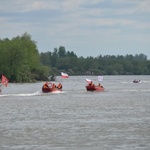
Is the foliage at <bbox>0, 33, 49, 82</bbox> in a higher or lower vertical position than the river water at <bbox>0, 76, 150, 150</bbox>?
higher

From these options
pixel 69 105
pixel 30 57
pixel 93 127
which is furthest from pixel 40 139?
pixel 30 57

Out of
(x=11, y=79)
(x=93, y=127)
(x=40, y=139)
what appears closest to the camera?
(x=40, y=139)

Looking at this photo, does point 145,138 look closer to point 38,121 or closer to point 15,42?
point 38,121

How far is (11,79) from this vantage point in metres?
139

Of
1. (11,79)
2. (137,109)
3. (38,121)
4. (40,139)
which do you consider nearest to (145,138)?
(40,139)

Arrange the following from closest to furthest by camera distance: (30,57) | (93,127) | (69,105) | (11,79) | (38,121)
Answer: (93,127) → (38,121) → (69,105) → (11,79) → (30,57)

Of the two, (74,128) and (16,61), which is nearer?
(74,128)

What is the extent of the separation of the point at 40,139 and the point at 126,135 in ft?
15.2

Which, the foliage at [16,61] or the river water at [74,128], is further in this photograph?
the foliage at [16,61]

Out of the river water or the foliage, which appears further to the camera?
the foliage

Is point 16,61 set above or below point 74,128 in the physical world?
above

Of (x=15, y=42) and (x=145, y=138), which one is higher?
(x=15, y=42)

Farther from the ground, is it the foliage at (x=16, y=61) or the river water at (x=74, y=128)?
the foliage at (x=16, y=61)

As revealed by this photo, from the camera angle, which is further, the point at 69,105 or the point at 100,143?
the point at 69,105
